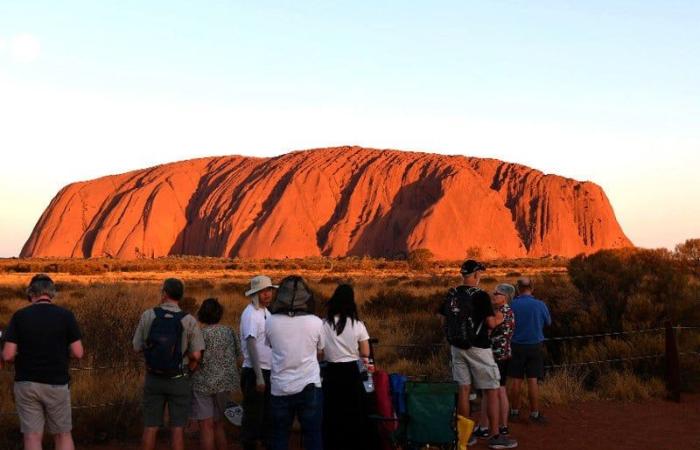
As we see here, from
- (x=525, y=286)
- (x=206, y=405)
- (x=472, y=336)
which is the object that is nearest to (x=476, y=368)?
(x=472, y=336)

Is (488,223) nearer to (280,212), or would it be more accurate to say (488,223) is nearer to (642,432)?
(280,212)

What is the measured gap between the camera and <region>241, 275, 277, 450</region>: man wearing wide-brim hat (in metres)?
6.11

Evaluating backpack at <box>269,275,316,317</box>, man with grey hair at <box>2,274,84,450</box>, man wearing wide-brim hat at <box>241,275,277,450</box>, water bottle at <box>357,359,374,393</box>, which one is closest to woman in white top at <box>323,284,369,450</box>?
water bottle at <box>357,359,374,393</box>

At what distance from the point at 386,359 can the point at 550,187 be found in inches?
3410

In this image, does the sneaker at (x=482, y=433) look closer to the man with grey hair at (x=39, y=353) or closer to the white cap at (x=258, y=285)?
the white cap at (x=258, y=285)

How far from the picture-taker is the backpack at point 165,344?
5477 millimetres

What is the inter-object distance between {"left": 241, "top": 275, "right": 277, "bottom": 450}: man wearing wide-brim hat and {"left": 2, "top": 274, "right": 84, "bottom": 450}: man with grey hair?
1.40 m

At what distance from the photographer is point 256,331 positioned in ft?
20.2

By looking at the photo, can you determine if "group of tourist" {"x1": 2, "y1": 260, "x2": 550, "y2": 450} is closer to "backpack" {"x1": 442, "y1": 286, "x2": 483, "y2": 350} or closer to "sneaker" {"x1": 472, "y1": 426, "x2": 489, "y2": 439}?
"backpack" {"x1": 442, "y1": 286, "x2": 483, "y2": 350}

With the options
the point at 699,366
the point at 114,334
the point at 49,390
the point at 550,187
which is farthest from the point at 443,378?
the point at 550,187

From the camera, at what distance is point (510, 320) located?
24.8ft

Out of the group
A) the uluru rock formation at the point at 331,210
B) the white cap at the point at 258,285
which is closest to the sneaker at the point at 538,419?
the white cap at the point at 258,285

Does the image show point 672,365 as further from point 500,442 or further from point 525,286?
point 500,442

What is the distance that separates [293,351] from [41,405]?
1.89 m
